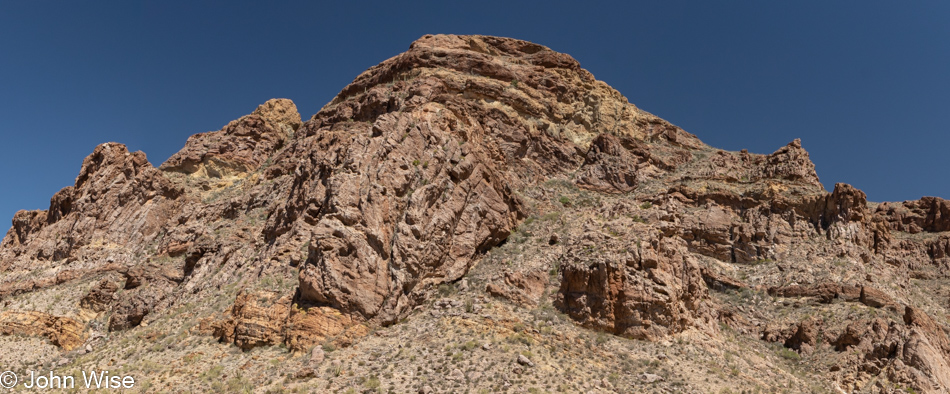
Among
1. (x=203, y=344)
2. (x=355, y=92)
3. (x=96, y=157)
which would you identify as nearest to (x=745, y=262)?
(x=203, y=344)

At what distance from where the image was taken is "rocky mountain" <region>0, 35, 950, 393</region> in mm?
31906

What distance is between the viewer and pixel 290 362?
30.6 m

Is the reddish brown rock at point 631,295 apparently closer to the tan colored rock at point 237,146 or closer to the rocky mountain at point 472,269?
the rocky mountain at point 472,269

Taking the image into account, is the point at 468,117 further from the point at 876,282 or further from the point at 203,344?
the point at 876,282

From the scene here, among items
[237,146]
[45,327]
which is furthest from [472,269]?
[237,146]

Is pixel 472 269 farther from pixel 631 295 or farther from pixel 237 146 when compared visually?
pixel 237 146

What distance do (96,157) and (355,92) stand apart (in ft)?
88.8
